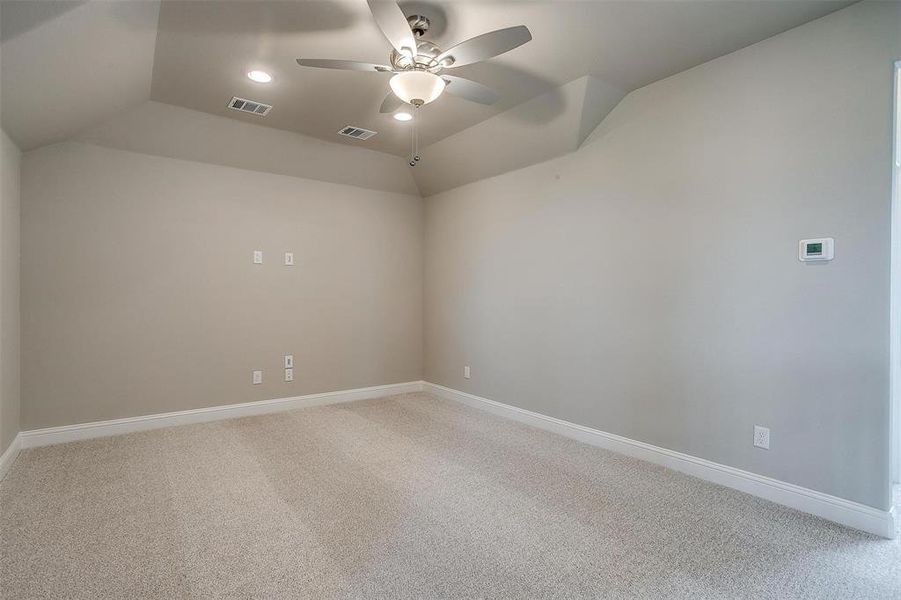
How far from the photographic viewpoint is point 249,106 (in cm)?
337

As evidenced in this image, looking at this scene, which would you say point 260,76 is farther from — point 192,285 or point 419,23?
point 192,285

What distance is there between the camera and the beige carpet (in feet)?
5.67

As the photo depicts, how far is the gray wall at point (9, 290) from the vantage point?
280cm

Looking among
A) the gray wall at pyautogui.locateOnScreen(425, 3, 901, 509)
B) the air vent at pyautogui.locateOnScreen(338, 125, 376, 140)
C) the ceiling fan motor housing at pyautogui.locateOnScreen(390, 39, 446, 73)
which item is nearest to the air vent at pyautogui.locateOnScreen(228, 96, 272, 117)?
the air vent at pyautogui.locateOnScreen(338, 125, 376, 140)

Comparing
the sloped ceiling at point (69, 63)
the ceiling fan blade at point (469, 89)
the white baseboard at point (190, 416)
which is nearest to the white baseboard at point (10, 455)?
the white baseboard at point (190, 416)

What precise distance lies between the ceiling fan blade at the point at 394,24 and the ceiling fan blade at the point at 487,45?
7.4 inches

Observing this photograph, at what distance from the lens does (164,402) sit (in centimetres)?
376

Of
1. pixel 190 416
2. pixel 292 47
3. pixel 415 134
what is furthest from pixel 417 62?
pixel 190 416

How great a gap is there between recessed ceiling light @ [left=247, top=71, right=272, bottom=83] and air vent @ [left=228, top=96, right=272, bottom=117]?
385 millimetres

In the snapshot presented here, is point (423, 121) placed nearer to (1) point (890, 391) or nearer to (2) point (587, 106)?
(2) point (587, 106)

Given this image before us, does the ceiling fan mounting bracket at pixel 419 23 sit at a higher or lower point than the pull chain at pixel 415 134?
lower

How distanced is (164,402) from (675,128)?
4.54 m

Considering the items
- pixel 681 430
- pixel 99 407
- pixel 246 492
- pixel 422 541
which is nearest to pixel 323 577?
pixel 422 541

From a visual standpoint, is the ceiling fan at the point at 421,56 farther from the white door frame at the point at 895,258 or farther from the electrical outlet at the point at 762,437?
the electrical outlet at the point at 762,437
